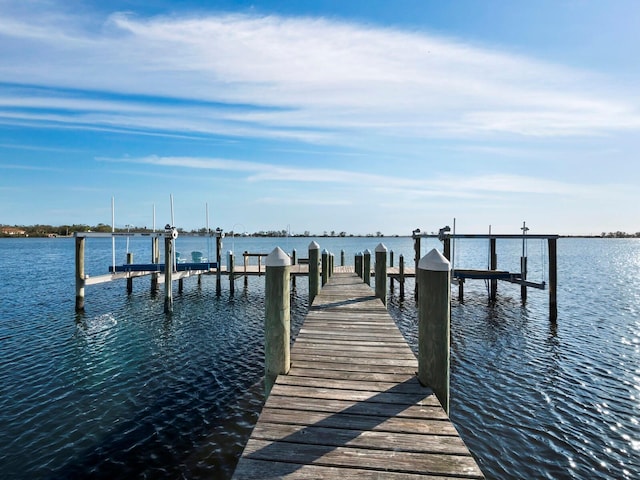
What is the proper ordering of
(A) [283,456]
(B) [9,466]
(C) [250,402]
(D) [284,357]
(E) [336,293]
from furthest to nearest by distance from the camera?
(E) [336,293] < (C) [250,402] < (B) [9,466] < (D) [284,357] < (A) [283,456]

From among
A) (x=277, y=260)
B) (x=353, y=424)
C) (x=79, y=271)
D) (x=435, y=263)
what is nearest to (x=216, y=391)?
(x=277, y=260)

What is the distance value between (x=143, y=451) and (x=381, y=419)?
4624 mm

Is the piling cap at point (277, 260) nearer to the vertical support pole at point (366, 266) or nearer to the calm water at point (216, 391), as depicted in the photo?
the calm water at point (216, 391)

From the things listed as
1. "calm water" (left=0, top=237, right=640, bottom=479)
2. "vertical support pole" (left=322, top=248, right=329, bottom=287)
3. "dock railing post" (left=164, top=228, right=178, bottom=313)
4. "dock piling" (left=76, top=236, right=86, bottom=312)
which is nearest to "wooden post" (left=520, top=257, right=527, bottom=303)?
"calm water" (left=0, top=237, right=640, bottom=479)

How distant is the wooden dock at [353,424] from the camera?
293 cm

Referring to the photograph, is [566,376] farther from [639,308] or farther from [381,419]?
[639,308]

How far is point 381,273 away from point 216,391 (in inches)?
218

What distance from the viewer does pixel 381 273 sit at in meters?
10.6

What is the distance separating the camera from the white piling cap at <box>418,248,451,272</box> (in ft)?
14.4

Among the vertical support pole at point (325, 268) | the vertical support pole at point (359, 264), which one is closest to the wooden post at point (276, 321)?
the vertical support pole at point (325, 268)

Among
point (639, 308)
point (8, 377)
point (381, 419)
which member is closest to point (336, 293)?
point (381, 419)

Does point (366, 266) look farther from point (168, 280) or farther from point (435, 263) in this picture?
point (168, 280)

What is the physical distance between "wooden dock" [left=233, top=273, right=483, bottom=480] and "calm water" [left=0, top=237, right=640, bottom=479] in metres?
2.45

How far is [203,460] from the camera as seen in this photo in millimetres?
5812
